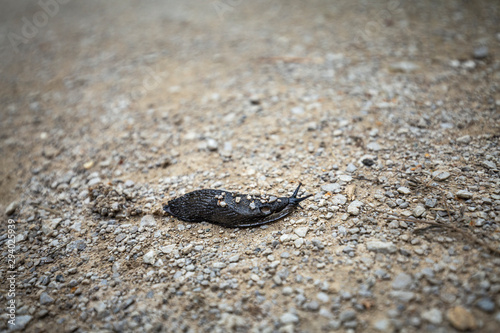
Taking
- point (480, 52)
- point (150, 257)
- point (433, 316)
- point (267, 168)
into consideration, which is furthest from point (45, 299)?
point (480, 52)

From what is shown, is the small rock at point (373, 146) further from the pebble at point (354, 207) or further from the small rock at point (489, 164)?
the small rock at point (489, 164)

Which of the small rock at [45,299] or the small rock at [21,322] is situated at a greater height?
the small rock at [45,299]

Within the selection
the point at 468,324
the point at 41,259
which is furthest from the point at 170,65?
the point at 468,324

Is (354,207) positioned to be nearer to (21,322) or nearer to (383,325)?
(383,325)

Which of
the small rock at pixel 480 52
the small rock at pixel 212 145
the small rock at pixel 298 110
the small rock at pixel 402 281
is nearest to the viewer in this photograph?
the small rock at pixel 402 281

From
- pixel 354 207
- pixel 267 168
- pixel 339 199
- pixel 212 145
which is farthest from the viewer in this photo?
pixel 212 145

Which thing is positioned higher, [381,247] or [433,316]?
[381,247]

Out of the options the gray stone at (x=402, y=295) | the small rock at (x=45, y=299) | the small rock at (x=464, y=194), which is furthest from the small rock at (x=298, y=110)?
the small rock at (x=45, y=299)

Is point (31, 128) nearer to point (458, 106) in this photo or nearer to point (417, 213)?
point (417, 213)
